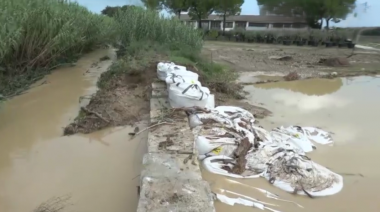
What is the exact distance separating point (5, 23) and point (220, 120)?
4434 mm

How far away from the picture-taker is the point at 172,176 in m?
3.41

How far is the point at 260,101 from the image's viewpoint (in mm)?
7934

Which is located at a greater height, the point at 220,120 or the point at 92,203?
the point at 220,120

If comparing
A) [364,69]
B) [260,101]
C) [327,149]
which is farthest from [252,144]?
[364,69]

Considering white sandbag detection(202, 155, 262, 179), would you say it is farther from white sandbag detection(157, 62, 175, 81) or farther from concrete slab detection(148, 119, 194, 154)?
white sandbag detection(157, 62, 175, 81)

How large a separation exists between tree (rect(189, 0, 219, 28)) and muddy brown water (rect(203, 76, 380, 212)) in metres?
20.8

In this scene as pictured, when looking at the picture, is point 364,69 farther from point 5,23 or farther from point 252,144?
point 5,23

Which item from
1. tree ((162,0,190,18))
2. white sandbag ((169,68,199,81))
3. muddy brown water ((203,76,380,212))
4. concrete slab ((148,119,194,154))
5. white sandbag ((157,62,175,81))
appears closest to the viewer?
muddy brown water ((203,76,380,212))

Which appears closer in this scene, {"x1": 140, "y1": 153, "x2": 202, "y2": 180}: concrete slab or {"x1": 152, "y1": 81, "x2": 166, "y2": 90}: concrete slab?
{"x1": 140, "y1": 153, "x2": 202, "y2": 180}: concrete slab

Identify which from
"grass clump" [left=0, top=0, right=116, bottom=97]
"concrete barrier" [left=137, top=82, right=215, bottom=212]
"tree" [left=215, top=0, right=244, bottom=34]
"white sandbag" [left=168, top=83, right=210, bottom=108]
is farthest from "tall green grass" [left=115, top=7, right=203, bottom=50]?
"tree" [left=215, top=0, right=244, bottom=34]

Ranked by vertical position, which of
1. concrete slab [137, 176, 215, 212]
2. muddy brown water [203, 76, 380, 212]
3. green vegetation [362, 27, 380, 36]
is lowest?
green vegetation [362, 27, 380, 36]

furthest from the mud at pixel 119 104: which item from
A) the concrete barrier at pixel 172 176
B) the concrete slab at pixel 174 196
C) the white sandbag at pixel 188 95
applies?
the concrete slab at pixel 174 196

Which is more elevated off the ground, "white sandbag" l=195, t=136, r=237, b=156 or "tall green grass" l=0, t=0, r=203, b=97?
"tall green grass" l=0, t=0, r=203, b=97

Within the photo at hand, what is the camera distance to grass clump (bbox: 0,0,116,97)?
24.0 feet
